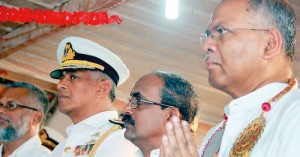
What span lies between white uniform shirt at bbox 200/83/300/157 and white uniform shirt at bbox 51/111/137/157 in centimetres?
113

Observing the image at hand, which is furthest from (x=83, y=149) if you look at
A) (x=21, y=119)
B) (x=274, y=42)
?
(x=274, y=42)

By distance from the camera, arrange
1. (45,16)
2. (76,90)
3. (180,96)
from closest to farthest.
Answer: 1. (180,96)
2. (76,90)
3. (45,16)

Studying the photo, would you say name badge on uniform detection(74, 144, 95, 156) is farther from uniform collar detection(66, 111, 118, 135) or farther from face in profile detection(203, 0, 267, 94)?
face in profile detection(203, 0, 267, 94)

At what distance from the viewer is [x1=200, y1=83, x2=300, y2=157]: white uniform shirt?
139 cm

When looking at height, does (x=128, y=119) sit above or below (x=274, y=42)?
below

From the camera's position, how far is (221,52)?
1.62 m

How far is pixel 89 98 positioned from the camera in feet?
10.3

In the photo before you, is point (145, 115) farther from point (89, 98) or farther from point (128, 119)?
point (89, 98)

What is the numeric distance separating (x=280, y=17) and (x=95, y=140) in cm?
146

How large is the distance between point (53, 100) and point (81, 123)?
573 centimetres

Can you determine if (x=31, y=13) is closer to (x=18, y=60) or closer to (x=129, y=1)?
(x=129, y=1)

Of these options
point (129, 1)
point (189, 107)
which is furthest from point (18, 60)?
point (189, 107)

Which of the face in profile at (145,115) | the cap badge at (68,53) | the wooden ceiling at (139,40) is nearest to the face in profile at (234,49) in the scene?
the face in profile at (145,115)

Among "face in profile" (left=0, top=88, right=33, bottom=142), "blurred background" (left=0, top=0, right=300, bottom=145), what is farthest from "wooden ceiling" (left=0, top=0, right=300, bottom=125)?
"face in profile" (left=0, top=88, right=33, bottom=142)
